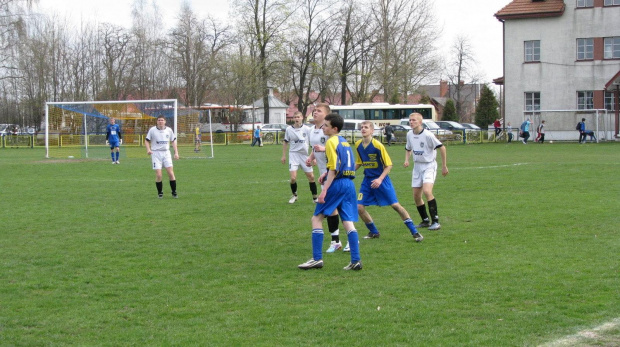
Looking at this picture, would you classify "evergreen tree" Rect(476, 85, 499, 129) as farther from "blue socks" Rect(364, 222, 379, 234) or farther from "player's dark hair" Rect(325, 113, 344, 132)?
"player's dark hair" Rect(325, 113, 344, 132)

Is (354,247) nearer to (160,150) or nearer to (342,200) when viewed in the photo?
(342,200)

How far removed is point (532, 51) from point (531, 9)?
2.80m

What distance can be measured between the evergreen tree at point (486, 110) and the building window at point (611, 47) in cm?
1861

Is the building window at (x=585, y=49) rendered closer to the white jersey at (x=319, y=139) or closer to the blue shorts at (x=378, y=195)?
the white jersey at (x=319, y=139)

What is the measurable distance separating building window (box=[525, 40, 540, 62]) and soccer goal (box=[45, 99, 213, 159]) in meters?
24.1

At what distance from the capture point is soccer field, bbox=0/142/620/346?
17.5 feet

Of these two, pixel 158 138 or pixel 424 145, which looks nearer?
pixel 424 145

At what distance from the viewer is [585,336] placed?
16.4ft

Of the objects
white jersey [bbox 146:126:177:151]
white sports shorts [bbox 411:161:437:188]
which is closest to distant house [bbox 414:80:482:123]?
white jersey [bbox 146:126:177:151]

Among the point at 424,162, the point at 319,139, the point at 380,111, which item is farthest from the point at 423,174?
the point at 380,111

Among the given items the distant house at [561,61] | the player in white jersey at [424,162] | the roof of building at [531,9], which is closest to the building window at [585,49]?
the distant house at [561,61]

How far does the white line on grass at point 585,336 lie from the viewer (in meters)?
4.86

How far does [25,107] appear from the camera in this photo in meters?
55.6

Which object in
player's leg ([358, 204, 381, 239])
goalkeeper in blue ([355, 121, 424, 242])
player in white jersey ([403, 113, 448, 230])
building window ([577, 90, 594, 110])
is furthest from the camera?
building window ([577, 90, 594, 110])
